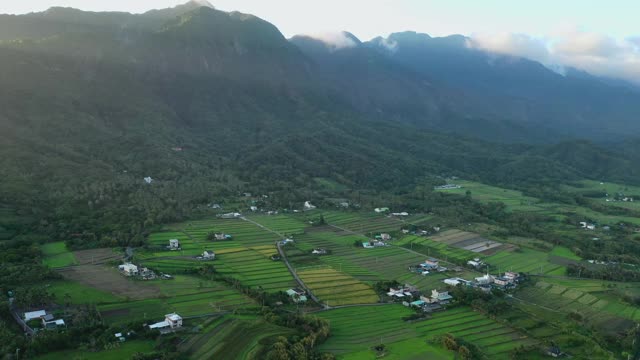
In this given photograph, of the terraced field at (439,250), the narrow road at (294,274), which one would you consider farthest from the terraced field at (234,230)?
the terraced field at (439,250)

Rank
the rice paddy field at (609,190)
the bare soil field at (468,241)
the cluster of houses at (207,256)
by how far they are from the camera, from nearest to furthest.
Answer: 1. the cluster of houses at (207,256)
2. the bare soil field at (468,241)
3. the rice paddy field at (609,190)

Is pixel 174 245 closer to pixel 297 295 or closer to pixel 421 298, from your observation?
pixel 297 295

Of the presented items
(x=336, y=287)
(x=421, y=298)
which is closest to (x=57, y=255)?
(x=336, y=287)

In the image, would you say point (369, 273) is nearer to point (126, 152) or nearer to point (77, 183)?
point (77, 183)

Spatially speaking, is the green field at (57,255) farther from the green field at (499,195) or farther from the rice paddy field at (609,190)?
the rice paddy field at (609,190)

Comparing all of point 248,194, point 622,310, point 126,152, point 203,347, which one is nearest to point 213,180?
point 248,194
